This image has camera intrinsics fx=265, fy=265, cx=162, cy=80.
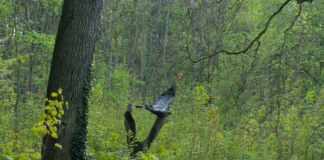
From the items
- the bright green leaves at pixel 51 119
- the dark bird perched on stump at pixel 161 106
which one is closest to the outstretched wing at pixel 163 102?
the dark bird perched on stump at pixel 161 106

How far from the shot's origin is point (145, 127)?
848cm

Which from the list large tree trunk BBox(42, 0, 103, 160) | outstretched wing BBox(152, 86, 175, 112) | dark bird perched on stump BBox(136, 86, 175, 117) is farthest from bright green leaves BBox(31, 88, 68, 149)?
outstretched wing BBox(152, 86, 175, 112)

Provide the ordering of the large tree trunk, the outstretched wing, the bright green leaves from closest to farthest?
the bright green leaves
the large tree trunk
the outstretched wing

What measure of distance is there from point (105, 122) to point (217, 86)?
568 centimetres

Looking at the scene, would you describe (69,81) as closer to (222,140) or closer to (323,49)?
(222,140)

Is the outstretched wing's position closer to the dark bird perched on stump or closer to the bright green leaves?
the dark bird perched on stump

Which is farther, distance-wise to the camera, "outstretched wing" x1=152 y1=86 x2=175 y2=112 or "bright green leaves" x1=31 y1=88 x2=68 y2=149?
"outstretched wing" x1=152 y1=86 x2=175 y2=112

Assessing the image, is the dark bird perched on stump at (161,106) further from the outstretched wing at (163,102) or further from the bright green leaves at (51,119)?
the bright green leaves at (51,119)

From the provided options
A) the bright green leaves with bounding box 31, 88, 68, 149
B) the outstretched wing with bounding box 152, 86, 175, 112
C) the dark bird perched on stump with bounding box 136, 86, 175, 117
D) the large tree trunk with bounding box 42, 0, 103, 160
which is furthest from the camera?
the outstretched wing with bounding box 152, 86, 175, 112

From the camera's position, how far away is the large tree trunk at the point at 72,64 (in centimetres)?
449

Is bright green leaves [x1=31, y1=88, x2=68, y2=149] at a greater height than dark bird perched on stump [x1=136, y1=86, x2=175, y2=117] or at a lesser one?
greater

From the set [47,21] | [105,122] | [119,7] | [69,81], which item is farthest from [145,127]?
[47,21]

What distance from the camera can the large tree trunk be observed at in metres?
4.49

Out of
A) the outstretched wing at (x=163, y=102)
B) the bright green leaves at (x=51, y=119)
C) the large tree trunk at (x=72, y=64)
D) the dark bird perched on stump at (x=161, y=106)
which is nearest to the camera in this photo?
the bright green leaves at (x=51, y=119)
